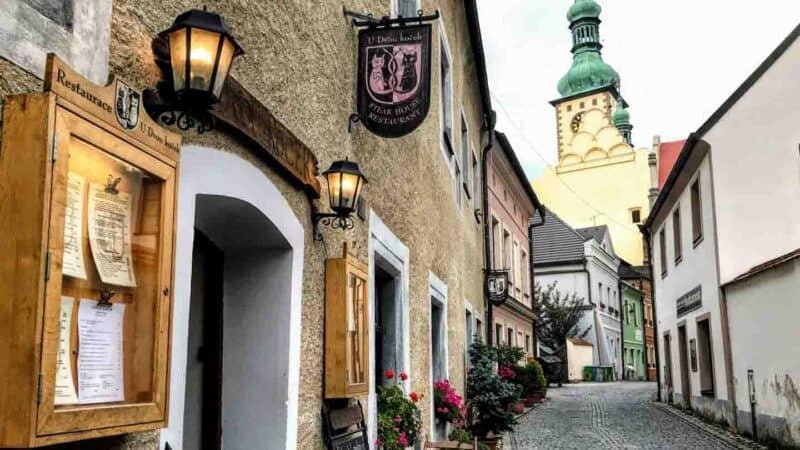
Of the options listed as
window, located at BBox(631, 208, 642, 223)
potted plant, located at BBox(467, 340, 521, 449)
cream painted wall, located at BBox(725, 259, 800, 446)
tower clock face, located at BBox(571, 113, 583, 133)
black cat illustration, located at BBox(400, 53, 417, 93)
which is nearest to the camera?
black cat illustration, located at BBox(400, 53, 417, 93)

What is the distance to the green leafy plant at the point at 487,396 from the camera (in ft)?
36.7

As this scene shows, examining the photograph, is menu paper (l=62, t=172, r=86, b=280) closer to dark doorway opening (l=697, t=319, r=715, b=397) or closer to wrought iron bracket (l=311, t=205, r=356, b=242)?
wrought iron bracket (l=311, t=205, r=356, b=242)

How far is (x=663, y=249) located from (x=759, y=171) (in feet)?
26.9

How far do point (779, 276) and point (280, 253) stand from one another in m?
9.05

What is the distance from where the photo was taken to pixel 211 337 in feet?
11.8

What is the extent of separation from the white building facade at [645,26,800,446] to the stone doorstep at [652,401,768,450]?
20cm

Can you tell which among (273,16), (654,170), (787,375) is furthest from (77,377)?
(654,170)

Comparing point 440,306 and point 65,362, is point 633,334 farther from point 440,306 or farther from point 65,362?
point 65,362

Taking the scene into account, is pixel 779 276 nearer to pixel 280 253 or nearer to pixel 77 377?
pixel 280 253

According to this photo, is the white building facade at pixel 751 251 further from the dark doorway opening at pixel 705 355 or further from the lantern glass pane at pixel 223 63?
the lantern glass pane at pixel 223 63

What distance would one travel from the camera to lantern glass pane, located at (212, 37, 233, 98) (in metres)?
2.38

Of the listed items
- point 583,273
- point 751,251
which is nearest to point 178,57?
point 751,251

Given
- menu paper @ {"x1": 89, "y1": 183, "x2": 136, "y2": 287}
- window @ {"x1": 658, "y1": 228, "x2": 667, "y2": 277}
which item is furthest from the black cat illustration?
window @ {"x1": 658, "y1": 228, "x2": 667, "y2": 277}

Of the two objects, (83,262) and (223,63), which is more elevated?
(223,63)
